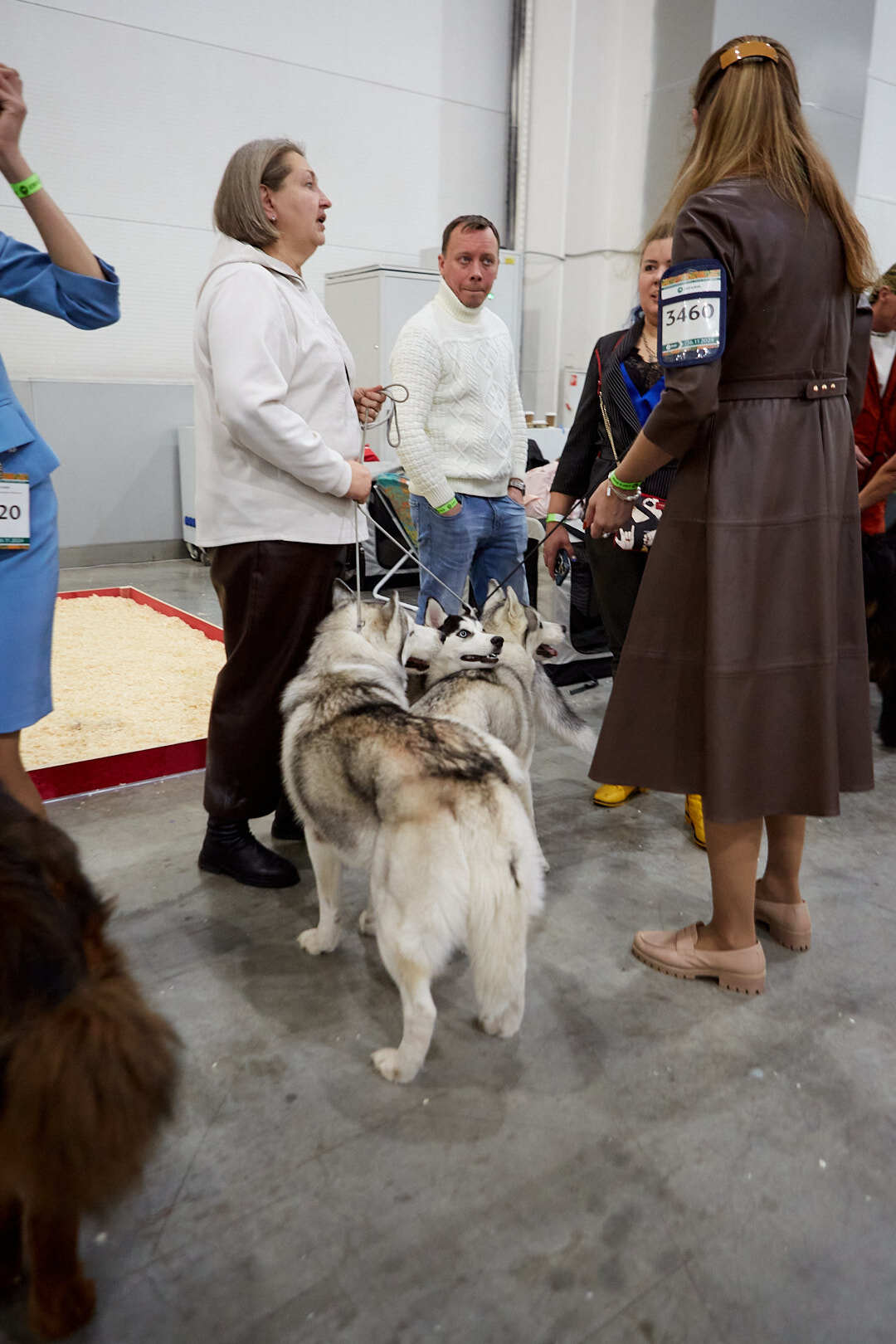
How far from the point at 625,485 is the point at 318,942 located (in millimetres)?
1309

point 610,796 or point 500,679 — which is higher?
point 500,679

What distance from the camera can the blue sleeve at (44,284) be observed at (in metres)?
1.83

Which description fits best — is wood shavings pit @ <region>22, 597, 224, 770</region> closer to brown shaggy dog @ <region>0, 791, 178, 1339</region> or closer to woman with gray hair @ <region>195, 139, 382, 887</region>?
woman with gray hair @ <region>195, 139, 382, 887</region>

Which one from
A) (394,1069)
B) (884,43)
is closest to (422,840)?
(394,1069)

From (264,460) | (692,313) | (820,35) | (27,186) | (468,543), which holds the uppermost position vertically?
(820,35)

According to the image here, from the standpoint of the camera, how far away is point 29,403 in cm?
657

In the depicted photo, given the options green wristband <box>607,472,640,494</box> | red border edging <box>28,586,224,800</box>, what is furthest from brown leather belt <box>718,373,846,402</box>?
red border edging <box>28,586,224,800</box>

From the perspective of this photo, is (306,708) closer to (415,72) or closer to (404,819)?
(404,819)

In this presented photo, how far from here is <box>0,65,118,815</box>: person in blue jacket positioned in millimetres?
1796

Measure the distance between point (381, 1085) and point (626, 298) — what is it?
7831 millimetres

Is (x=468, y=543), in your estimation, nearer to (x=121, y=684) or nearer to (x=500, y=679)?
(x=500, y=679)

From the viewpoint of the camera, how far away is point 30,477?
6.07 ft

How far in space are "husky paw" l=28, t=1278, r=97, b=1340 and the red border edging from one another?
1.89 m

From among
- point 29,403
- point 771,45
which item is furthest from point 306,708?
point 29,403
